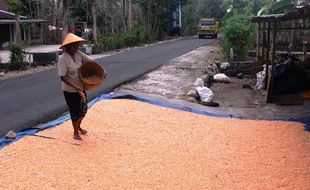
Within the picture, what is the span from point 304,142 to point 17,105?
527 cm

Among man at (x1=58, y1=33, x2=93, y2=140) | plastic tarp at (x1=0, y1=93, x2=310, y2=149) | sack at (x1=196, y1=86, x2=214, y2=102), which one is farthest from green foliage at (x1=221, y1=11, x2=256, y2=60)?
man at (x1=58, y1=33, x2=93, y2=140)

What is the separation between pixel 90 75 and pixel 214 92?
5.89m

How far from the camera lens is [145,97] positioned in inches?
362

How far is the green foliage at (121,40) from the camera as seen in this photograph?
23.0 meters

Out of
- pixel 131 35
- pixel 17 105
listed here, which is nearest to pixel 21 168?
pixel 17 105

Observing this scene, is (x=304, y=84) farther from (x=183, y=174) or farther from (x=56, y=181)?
(x=56, y=181)

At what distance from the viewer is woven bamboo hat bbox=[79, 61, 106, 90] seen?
5.90 metres

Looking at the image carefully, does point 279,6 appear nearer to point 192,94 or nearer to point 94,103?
point 192,94

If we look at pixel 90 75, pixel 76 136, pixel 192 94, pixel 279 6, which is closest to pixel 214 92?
pixel 192 94

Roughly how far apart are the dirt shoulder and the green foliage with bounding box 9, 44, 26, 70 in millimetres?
4944

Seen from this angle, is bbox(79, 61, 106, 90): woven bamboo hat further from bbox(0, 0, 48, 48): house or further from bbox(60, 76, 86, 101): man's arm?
bbox(0, 0, 48, 48): house

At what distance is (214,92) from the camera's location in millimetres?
11375

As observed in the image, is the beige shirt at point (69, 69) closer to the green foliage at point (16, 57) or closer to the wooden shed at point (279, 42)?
the wooden shed at point (279, 42)

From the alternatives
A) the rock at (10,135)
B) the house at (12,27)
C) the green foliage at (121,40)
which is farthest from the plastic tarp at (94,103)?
the house at (12,27)
